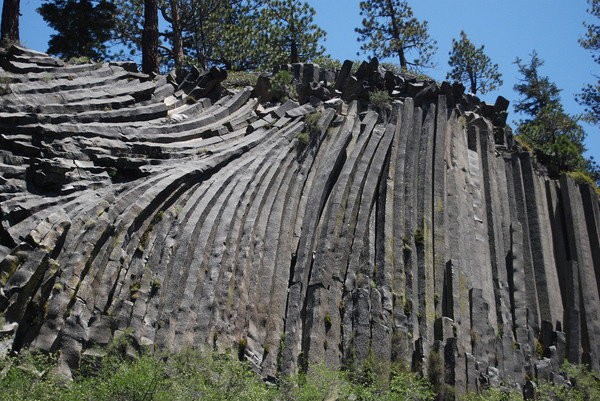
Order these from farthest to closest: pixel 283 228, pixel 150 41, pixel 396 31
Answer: pixel 396 31, pixel 150 41, pixel 283 228

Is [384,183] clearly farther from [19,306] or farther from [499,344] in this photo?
[19,306]

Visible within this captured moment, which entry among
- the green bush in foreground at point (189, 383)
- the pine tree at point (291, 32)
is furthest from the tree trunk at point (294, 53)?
the green bush in foreground at point (189, 383)

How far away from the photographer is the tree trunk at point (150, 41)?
101ft

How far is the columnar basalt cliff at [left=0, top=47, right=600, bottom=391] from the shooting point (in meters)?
20.1

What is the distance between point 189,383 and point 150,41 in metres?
16.4

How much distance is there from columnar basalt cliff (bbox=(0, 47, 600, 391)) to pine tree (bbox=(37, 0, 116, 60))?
30.5ft

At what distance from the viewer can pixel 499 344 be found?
23.8 meters

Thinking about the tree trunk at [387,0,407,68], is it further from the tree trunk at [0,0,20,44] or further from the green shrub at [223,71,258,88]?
the tree trunk at [0,0,20,44]

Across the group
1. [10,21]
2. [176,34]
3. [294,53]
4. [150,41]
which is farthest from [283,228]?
[294,53]

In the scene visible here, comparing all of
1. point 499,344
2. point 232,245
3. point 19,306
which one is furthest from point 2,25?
point 499,344

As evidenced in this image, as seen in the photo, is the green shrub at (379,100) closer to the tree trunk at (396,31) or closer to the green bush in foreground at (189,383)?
the green bush in foreground at (189,383)

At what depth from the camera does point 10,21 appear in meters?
28.1

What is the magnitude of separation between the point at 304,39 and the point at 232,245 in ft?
67.4

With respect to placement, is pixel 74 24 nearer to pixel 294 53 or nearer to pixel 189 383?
pixel 294 53
